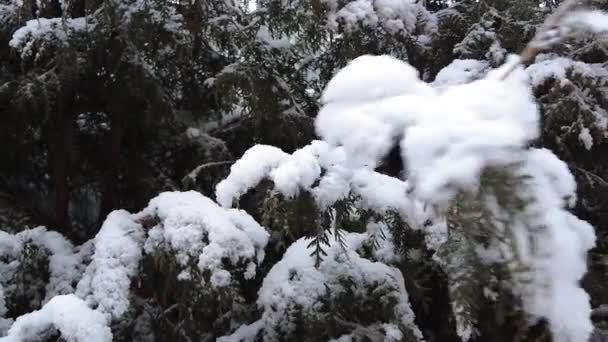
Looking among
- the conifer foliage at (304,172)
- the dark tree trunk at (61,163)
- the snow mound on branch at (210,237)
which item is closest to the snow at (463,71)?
the conifer foliage at (304,172)

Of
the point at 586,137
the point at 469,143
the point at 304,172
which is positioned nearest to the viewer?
the point at 469,143

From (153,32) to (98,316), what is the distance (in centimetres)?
82

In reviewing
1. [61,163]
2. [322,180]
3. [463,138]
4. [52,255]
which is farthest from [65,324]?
[463,138]

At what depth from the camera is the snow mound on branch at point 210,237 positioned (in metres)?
1.02

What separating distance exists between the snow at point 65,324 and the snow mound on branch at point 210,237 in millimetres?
173

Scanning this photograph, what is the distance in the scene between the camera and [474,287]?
1.63 ft

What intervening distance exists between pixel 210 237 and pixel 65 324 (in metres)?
0.30

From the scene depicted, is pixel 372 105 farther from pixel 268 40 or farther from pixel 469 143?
pixel 268 40

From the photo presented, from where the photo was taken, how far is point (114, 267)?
3.84 feet

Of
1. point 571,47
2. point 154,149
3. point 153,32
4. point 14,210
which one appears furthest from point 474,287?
point 14,210

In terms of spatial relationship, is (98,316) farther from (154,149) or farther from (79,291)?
(154,149)

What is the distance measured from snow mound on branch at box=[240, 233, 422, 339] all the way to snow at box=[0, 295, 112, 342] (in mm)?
308

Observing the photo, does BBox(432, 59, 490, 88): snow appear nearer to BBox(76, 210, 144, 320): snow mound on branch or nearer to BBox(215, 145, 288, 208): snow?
BBox(215, 145, 288, 208): snow

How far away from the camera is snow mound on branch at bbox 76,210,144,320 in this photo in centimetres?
113
